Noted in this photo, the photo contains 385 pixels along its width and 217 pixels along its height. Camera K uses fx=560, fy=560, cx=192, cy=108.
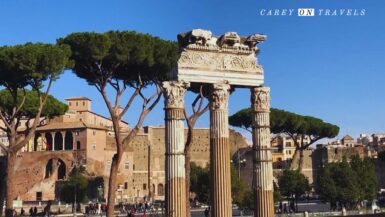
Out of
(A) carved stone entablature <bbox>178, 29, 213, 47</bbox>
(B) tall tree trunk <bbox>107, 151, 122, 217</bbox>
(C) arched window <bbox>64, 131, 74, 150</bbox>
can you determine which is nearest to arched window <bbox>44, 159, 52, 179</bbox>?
(C) arched window <bbox>64, 131, 74, 150</bbox>

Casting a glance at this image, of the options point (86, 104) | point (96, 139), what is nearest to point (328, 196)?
point (96, 139)

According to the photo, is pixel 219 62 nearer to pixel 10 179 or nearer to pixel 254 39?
pixel 254 39

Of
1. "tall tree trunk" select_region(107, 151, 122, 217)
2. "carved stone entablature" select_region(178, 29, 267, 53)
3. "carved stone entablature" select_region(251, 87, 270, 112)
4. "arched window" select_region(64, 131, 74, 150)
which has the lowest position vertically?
"tall tree trunk" select_region(107, 151, 122, 217)

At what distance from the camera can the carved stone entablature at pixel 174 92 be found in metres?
11.8

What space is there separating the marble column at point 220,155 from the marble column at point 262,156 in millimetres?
716

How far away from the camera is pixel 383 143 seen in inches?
3627

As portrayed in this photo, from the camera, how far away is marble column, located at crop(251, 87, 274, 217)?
40.1ft

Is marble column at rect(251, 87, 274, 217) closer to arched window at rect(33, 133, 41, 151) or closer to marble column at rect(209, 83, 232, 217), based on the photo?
marble column at rect(209, 83, 232, 217)

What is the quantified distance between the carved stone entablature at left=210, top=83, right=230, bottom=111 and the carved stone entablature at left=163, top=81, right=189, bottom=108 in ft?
2.23

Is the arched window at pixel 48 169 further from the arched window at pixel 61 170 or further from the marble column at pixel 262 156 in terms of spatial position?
the marble column at pixel 262 156

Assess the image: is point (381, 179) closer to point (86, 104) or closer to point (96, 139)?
point (96, 139)

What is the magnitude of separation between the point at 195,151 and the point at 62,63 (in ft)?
144

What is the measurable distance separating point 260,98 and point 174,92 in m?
2.01

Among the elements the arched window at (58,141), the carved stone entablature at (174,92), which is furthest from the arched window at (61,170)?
the carved stone entablature at (174,92)
